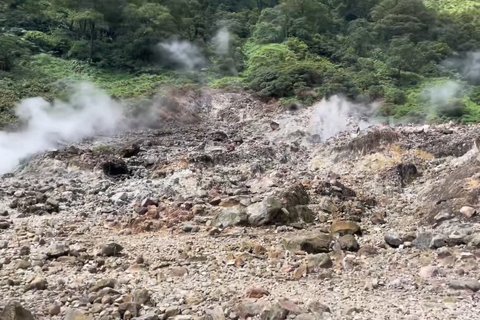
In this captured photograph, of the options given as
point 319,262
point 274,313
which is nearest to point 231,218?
point 319,262

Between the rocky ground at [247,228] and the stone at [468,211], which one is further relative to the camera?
the stone at [468,211]

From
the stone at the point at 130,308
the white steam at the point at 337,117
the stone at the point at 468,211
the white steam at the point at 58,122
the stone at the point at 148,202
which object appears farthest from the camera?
the white steam at the point at 337,117

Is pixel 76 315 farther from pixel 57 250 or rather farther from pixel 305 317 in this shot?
pixel 57 250

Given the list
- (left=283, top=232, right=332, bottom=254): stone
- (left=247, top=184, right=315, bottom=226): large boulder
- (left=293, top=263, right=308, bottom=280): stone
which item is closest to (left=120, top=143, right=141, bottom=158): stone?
(left=247, top=184, right=315, bottom=226): large boulder

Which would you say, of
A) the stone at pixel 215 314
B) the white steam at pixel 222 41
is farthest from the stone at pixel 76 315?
the white steam at pixel 222 41

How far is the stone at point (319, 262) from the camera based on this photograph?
9488 mm

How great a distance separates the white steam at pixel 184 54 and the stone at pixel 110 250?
2154 centimetres

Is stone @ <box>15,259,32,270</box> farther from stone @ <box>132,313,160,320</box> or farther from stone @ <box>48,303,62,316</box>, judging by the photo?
stone @ <box>132,313,160,320</box>

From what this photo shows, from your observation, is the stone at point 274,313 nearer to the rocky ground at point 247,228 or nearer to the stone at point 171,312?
the rocky ground at point 247,228

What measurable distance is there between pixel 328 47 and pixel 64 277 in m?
28.0

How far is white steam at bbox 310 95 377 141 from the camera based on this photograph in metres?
21.8

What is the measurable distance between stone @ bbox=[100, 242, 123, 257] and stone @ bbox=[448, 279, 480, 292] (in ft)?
18.8

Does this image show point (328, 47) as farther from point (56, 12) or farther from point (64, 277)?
point (64, 277)

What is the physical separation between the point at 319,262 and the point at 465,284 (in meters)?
2.29
